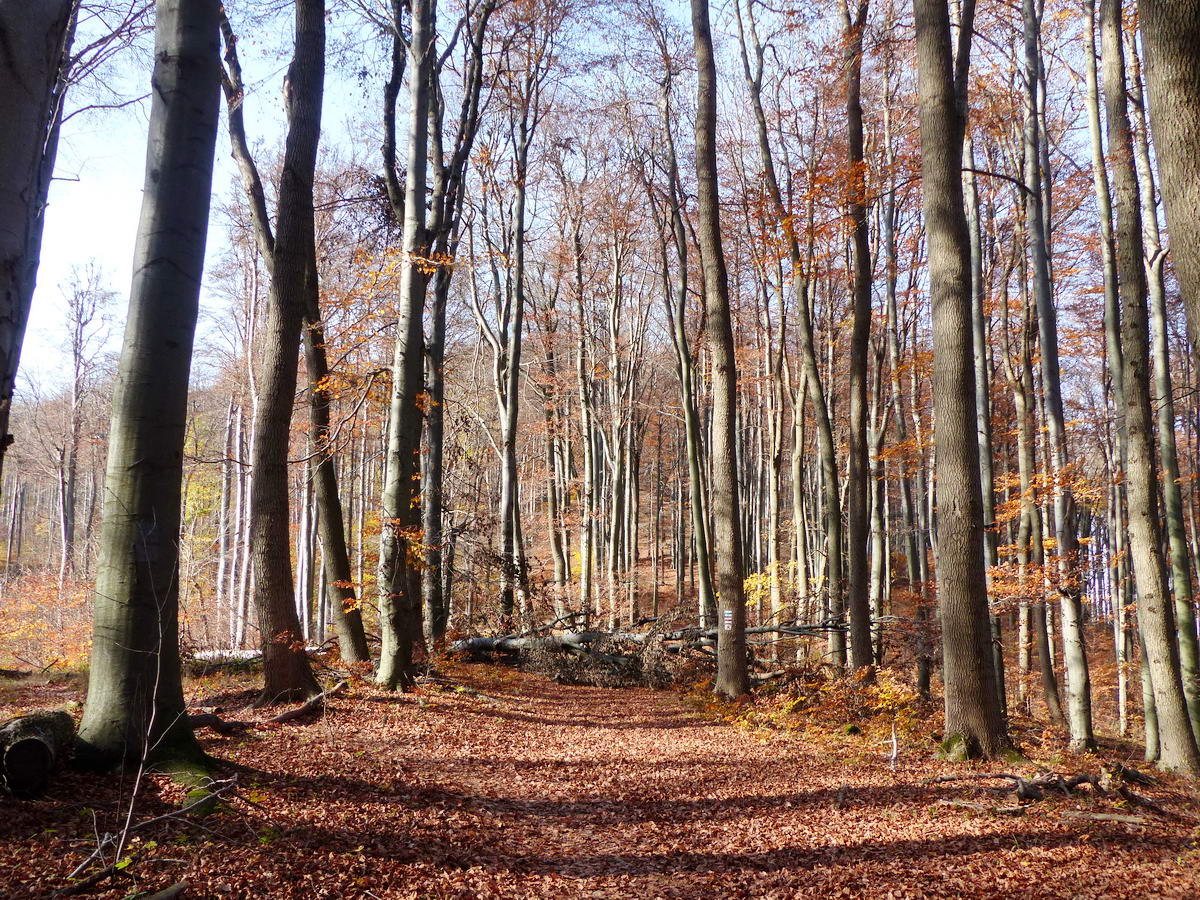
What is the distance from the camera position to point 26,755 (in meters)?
3.76

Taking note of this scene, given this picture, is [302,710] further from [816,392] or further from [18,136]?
[816,392]

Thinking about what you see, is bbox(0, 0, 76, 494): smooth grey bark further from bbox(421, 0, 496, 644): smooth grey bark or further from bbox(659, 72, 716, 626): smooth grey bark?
bbox(659, 72, 716, 626): smooth grey bark

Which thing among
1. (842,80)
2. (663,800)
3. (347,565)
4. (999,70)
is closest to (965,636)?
(663,800)

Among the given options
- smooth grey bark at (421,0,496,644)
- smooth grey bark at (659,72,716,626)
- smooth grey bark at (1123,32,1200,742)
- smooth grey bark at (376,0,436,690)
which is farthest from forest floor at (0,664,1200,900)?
smooth grey bark at (659,72,716,626)

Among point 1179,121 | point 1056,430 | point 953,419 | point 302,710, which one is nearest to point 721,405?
point 953,419

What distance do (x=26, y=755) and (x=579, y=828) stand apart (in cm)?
340

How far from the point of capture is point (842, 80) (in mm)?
11945

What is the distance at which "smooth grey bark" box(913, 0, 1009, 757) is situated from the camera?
21.7 ft

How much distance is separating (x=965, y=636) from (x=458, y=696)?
645 cm

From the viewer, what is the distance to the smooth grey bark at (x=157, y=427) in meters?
4.32

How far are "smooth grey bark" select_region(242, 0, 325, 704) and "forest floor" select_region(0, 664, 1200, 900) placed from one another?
659 millimetres

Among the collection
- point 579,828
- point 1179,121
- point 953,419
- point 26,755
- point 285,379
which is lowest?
point 579,828

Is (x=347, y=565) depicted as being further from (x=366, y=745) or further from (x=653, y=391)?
(x=653, y=391)

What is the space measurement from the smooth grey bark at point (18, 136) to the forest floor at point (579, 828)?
2244mm
